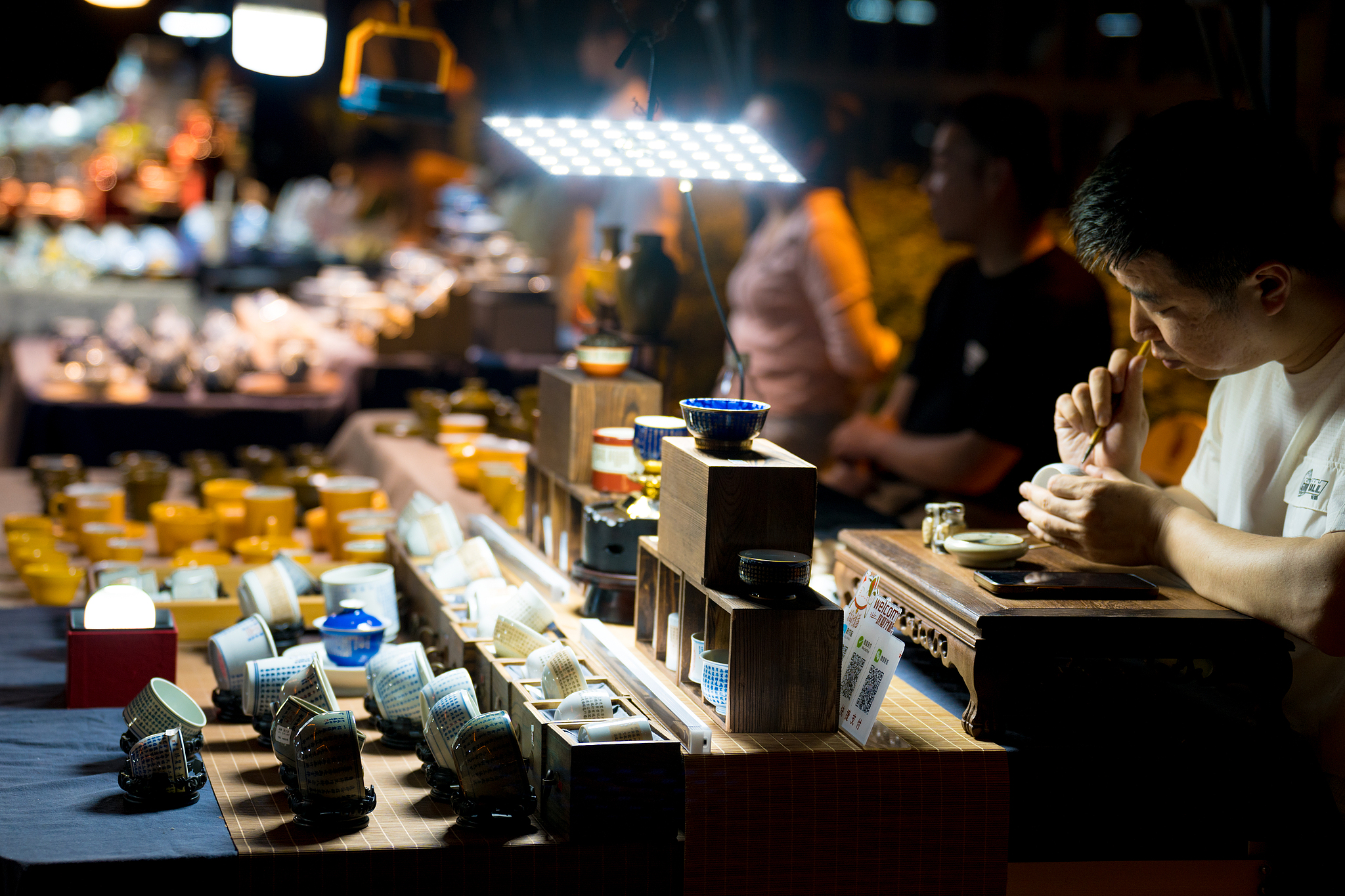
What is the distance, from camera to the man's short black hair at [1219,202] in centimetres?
154

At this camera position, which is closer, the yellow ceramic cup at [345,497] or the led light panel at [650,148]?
the led light panel at [650,148]

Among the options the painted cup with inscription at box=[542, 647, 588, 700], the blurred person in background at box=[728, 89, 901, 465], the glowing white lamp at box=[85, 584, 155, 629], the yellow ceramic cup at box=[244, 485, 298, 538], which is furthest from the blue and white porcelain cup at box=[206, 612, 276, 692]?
the blurred person in background at box=[728, 89, 901, 465]

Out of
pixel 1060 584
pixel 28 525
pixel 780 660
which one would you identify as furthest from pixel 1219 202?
pixel 28 525

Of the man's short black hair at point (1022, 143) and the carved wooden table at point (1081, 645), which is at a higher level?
the man's short black hair at point (1022, 143)

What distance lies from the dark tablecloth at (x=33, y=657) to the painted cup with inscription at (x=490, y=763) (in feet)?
2.78

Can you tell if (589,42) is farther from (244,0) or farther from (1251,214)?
(1251,214)

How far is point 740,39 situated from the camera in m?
5.12

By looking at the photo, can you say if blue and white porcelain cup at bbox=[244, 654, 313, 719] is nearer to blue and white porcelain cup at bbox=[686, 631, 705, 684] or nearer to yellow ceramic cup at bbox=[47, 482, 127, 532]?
blue and white porcelain cup at bbox=[686, 631, 705, 684]

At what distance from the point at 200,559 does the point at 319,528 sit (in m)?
0.39

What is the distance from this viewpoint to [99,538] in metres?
2.92

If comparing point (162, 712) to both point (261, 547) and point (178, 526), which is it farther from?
point (178, 526)

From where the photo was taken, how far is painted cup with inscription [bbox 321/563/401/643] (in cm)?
215

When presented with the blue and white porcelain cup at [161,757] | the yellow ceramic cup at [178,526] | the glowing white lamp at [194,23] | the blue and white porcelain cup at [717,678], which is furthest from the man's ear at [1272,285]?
the glowing white lamp at [194,23]

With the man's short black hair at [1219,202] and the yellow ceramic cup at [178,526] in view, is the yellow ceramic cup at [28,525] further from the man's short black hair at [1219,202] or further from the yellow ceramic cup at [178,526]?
the man's short black hair at [1219,202]
